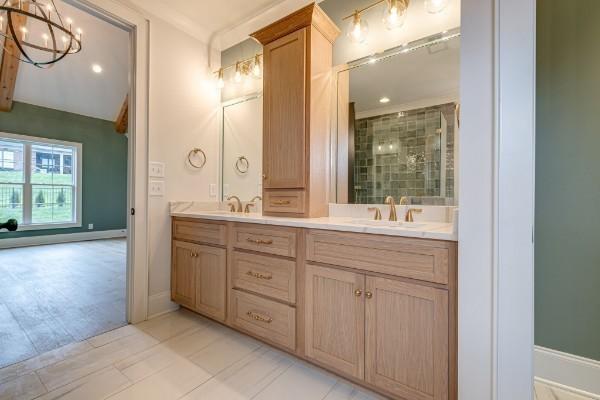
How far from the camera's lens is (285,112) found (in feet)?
6.26

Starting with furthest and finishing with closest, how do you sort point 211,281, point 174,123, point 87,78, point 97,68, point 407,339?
point 87,78 < point 97,68 < point 174,123 < point 211,281 < point 407,339

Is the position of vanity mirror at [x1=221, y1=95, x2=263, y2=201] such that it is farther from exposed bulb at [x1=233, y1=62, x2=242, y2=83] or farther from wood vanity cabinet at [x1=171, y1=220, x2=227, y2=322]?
wood vanity cabinet at [x1=171, y1=220, x2=227, y2=322]

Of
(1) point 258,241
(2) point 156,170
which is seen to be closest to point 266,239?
(1) point 258,241

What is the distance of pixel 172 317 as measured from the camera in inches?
89.3

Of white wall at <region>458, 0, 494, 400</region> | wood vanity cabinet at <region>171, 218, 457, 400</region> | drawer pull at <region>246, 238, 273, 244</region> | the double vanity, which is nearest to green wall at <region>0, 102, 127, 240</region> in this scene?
Result: the double vanity

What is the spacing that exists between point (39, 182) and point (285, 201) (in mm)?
6362

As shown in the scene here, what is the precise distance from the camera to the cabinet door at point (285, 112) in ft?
6.03

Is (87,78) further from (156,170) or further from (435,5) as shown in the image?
(435,5)

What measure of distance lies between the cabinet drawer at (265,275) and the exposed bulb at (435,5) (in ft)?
5.60

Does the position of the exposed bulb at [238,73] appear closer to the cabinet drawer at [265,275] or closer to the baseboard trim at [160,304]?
the cabinet drawer at [265,275]

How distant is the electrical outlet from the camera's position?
224 centimetres

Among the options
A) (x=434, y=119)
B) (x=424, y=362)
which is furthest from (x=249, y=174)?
(x=424, y=362)

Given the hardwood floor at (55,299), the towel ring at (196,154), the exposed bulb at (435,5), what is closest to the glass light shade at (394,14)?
the exposed bulb at (435,5)

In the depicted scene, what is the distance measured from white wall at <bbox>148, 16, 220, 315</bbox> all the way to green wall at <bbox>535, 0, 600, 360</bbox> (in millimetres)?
2541
